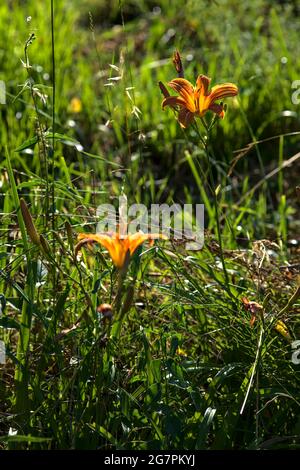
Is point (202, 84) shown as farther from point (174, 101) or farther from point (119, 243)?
point (119, 243)

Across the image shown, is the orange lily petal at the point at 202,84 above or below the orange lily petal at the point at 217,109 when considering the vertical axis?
above

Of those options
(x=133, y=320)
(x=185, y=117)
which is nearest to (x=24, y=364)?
(x=133, y=320)

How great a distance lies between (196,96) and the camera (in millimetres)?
1854

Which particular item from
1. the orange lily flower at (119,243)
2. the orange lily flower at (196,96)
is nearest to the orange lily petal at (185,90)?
the orange lily flower at (196,96)

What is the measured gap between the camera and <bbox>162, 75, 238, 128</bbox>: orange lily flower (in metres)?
1.85

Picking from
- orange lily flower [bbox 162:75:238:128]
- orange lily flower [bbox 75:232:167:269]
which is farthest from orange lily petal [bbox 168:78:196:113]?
orange lily flower [bbox 75:232:167:269]

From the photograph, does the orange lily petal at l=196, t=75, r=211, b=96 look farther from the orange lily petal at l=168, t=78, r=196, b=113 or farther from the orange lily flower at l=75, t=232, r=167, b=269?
the orange lily flower at l=75, t=232, r=167, b=269

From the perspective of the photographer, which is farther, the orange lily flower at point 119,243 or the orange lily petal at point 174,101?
the orange lily petal at point 174,101

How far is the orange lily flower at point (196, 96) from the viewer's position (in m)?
1.85

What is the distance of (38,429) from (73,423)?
0.27ft

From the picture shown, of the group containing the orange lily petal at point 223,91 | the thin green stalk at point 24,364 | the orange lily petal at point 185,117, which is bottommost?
the thin green stalk at point 24,364

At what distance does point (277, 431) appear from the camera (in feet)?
6.23

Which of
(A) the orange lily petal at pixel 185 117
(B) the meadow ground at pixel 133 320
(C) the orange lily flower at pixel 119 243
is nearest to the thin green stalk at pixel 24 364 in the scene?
(B) the meadow ground at pixel 133 320

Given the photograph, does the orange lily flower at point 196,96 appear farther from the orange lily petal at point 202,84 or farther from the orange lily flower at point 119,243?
the orange lily flower at point 119,243
